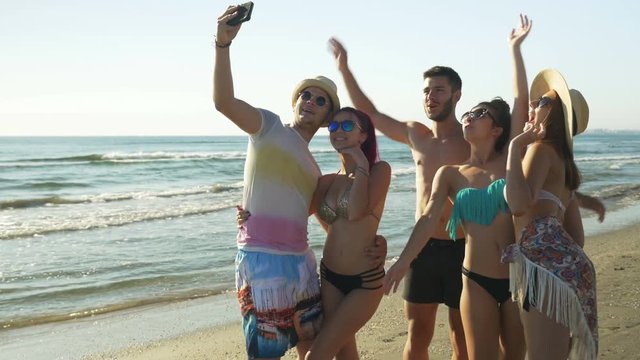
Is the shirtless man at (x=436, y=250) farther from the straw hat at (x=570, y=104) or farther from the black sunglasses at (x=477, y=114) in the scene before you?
the straw hat at (x=570, y=104)

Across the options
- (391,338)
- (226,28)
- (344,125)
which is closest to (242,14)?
(226,28)

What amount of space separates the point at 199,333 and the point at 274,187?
3.71 m

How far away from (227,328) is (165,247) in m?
4.99

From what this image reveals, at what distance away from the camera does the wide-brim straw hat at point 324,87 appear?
405 cm

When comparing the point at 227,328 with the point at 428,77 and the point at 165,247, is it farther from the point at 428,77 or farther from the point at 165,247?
the point at 165,247

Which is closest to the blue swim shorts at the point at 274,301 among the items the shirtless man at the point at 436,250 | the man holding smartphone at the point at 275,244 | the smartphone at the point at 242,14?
the man holding smartphone at the point at 275,244

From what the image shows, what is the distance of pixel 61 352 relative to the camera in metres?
6.58

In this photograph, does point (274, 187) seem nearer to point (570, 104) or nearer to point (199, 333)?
point (570, 104)

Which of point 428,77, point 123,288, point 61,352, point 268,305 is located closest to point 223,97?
point 268,305

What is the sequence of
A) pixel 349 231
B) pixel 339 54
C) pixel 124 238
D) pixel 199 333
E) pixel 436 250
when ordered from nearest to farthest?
1. pixel 349 231
2. pixel 436 250
3. pixel 339 54
4. pixel 199 333
5. pixel 124 238

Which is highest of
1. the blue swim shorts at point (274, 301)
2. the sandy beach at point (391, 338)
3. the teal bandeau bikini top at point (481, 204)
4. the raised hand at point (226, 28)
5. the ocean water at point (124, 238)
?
the raised hand at point (226, 28)

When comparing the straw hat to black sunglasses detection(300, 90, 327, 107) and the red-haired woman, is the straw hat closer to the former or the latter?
→ the red-haired woman

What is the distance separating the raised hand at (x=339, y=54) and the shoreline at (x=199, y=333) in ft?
8.24

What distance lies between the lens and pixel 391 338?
21.5ft
